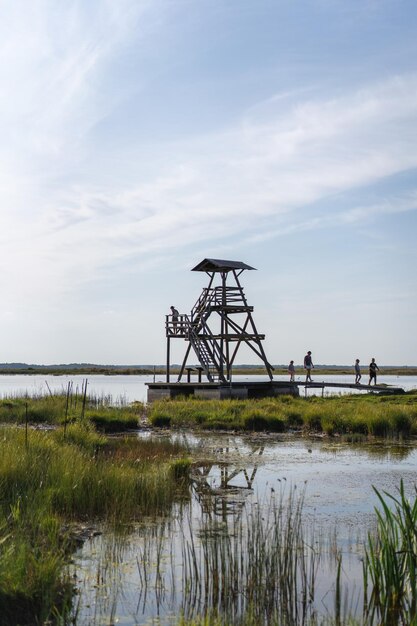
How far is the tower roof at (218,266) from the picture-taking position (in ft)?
126

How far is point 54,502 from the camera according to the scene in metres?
10.4

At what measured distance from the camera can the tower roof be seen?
3841 cm

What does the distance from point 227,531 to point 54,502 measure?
248cm

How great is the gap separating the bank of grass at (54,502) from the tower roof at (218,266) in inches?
893

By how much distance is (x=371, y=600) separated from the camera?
275 inches

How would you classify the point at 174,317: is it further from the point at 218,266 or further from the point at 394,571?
the point at 394,571

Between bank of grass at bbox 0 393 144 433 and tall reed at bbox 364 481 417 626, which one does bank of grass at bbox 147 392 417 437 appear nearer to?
bank of grass at bbox 0 393 144 433

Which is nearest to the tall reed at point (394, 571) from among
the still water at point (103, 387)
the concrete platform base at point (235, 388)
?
the still water at point (103, 387)

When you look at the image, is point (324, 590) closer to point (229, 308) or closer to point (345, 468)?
point (345, 468)

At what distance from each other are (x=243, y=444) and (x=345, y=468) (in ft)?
17.0

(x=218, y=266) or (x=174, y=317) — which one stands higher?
(x=218, y=266)

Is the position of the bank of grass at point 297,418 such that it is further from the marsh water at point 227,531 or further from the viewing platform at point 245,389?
the viewing platform at point 245,389

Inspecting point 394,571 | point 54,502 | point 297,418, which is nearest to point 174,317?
point 297,418

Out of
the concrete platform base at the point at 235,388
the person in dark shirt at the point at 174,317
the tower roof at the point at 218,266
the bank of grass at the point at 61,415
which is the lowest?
the bank of grass at the point at 61,415
